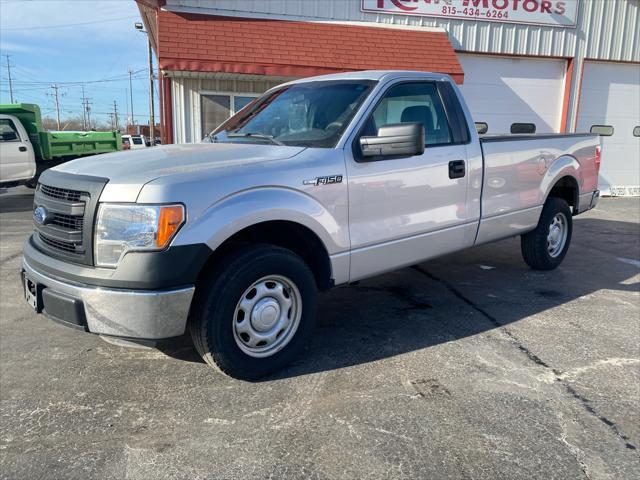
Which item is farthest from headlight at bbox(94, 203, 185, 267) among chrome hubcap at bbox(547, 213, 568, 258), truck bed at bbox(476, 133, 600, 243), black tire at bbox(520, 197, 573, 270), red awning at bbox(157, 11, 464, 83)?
red awning at bbox(157, 11, 464, 83)

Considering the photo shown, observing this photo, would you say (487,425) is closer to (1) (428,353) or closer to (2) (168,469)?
(1) (428,353)

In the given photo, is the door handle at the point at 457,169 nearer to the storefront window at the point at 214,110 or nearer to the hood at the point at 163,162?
the hood at the point at 163,162

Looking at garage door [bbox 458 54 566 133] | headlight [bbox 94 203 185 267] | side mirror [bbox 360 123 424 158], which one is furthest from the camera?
garage door [bbox 458 54 566 133]

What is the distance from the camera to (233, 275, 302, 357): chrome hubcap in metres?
3.27

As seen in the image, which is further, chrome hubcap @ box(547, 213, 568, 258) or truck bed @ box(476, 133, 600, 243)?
chrome hubcap @ box(547, 213, 568, 258)

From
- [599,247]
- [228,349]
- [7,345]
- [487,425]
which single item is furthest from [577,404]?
[599,247]

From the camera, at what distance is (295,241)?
3.70m

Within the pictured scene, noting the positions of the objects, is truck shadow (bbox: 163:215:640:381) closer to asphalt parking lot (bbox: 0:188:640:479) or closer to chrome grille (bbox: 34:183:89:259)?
asphalt parking lot (bbox: 0:188:640:479)

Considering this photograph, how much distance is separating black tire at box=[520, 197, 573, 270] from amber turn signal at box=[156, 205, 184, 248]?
4.34 metres

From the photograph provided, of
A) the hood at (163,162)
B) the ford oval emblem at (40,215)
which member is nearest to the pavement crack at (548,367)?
the hood at (163,162)

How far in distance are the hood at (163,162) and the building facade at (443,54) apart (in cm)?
644

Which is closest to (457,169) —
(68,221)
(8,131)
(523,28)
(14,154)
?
(68,221)

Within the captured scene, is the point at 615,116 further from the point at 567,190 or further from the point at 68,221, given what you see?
the point at 68,221

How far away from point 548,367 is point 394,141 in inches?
73.8
